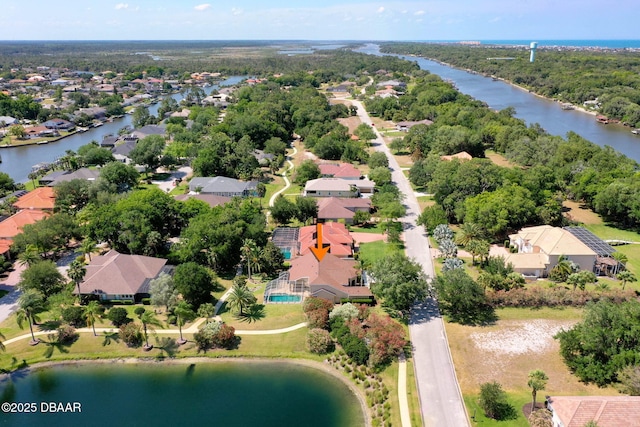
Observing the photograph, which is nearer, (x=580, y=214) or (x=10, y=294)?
(x=10, y=294)

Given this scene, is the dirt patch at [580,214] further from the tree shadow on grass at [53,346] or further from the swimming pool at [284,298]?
the tree shadow on grass at [53,346]

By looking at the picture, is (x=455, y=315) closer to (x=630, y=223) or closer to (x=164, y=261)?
(x=164, y=261)

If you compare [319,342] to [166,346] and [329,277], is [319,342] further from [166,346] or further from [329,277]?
[166,346]

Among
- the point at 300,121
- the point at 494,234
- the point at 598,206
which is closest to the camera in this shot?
the point at 494,234

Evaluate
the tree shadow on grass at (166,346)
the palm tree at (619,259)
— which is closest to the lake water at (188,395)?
the tree shadow on grass at (166,346)

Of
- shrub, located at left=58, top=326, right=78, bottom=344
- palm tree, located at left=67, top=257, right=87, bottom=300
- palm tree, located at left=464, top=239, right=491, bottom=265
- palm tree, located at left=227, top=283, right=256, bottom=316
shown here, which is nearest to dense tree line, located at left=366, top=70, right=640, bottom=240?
palm tree, located at left=464, top=239, right=491, bottom=265

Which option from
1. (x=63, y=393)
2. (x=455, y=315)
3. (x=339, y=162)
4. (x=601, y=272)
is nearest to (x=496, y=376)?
(x=455, y=315)

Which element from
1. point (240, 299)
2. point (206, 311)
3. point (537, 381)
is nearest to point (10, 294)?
point (206, 311)
